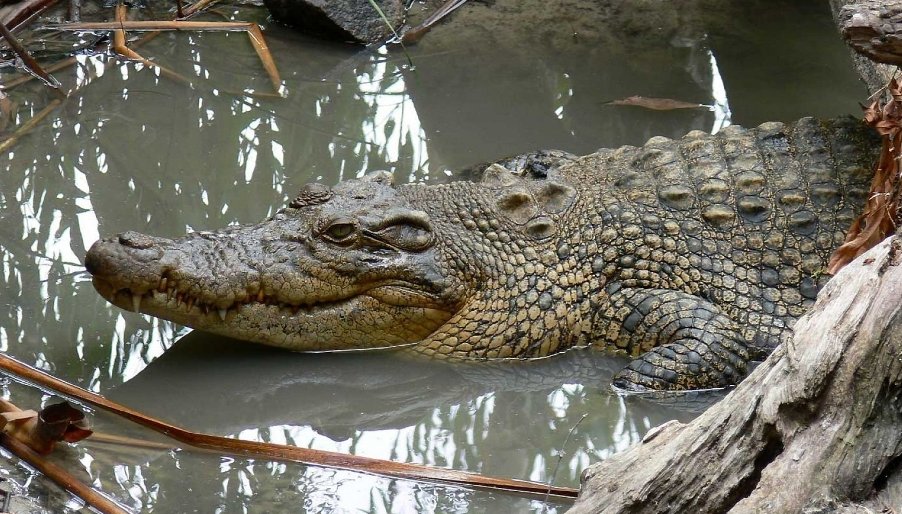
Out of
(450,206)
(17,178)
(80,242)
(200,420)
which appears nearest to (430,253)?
(450,206)

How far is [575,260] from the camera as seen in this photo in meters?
5.02

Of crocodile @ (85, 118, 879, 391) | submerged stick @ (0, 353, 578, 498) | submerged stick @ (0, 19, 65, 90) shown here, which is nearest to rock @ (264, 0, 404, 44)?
submerged stick @ (0, 19, 65, 90)

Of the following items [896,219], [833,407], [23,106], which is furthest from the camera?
[23,106]

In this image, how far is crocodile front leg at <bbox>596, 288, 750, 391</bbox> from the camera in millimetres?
4672

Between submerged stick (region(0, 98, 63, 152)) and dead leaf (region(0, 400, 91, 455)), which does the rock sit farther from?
dead leaf (region(0, 400, 91, 455))

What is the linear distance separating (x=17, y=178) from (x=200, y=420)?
7.68 ft

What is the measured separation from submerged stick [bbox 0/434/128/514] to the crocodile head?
0.89 meters

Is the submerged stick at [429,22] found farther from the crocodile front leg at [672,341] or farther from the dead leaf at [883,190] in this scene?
the dead leaf at [883,190]

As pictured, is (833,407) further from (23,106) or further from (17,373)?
(23,106)

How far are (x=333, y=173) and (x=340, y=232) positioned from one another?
4.54 ft

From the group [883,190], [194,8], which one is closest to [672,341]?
[883,190]

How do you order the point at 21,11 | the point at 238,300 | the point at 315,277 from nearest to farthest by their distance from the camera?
the point at 238,300, the point at 315,277, the point at 21,11

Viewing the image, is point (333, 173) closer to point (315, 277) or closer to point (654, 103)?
point (315, 277)

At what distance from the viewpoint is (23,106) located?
6633 mm
